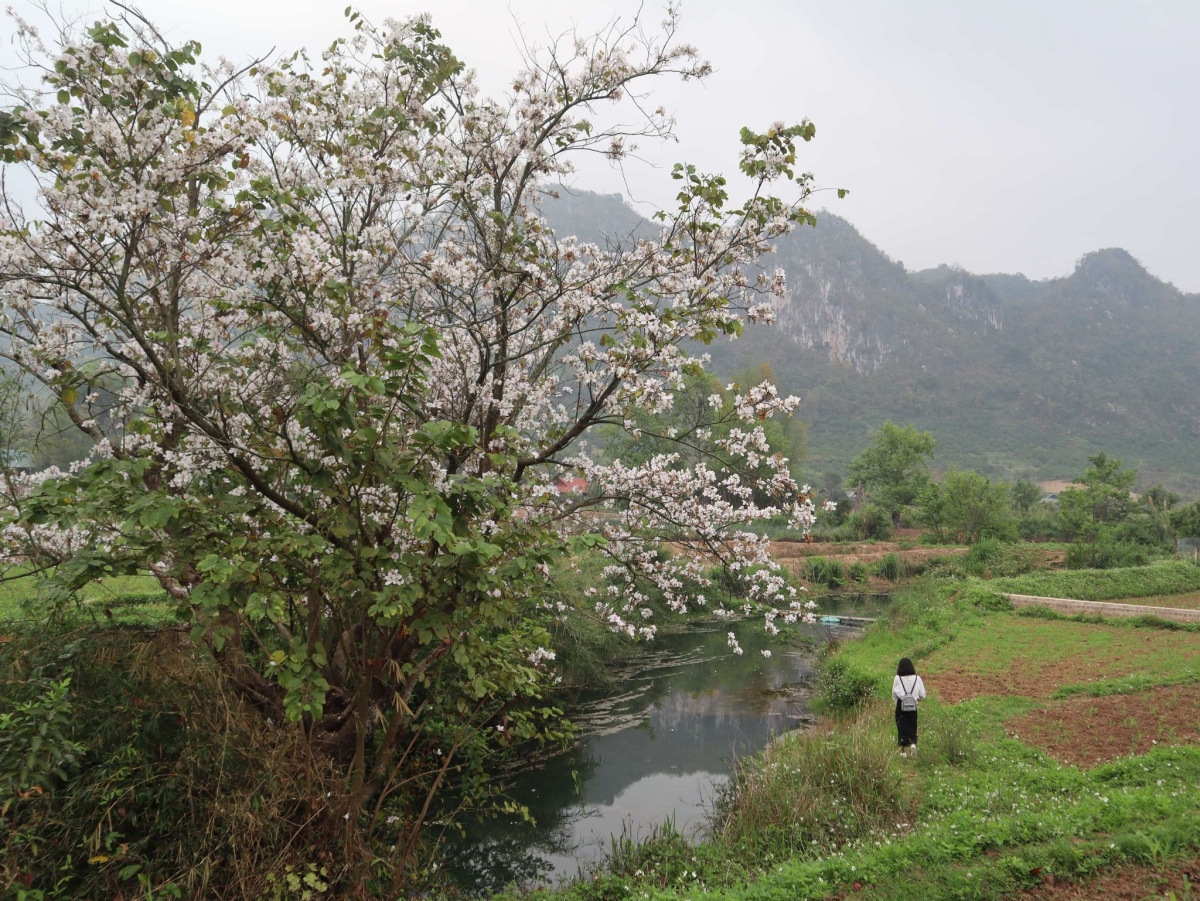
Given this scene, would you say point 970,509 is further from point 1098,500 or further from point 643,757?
point 643,757

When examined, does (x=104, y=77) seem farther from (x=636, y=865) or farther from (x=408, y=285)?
(x=636, y=865)

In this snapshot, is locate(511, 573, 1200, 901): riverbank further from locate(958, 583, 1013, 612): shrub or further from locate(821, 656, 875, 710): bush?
locate(958, 583, 1013, 612): shrub

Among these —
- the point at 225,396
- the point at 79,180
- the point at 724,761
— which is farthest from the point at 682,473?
the point at 724,761

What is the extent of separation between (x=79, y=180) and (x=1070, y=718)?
12198mm

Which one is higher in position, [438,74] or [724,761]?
[438,74]

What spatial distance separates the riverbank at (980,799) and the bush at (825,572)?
16.1 meters

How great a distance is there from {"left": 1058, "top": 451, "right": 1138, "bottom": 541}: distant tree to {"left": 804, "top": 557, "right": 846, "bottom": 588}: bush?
404 inches

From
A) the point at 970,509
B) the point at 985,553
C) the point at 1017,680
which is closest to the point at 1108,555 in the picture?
the point at 985,553

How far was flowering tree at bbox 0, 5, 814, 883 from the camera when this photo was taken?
12.4 feet

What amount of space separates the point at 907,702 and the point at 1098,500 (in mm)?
28173

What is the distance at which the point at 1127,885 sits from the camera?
157 inches

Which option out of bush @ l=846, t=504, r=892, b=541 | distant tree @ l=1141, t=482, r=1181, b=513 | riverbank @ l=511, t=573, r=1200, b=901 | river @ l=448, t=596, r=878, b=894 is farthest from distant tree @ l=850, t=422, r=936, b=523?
riverbank @ l=511, t=573, r=1200, b=901

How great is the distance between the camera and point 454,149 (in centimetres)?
611

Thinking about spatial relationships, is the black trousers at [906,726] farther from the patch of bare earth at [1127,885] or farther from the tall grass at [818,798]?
the patch of bare earth at [1127,885]
